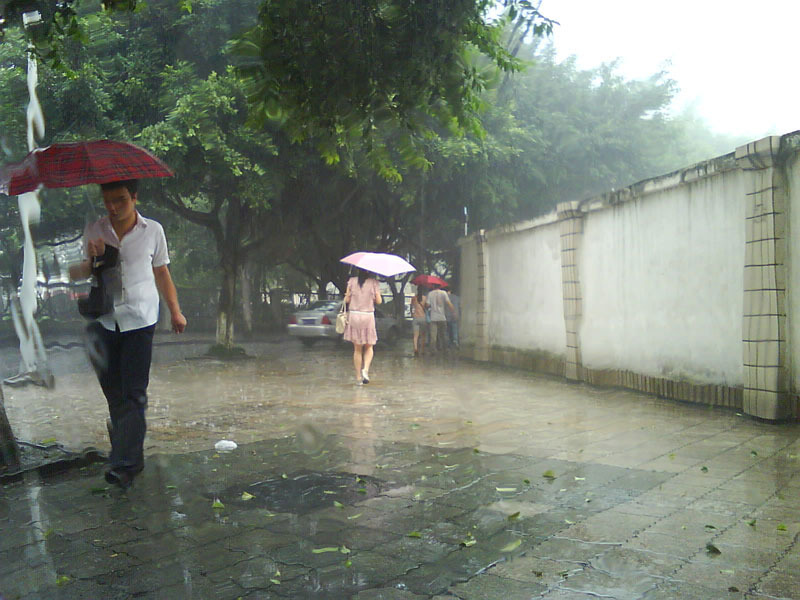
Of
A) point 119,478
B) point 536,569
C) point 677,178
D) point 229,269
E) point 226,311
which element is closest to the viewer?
point 536,569

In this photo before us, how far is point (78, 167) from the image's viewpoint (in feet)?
15.2

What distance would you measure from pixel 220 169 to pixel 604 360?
7.57 metres

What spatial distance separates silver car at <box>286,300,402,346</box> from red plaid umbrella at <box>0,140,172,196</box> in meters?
17.0

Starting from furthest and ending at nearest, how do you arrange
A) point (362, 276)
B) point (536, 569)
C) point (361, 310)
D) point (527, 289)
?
1. point (527, 289)
2. point (362, 276)
3. point (361, 310)
4. point (536, 569)

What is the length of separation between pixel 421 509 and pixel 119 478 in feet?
5.97

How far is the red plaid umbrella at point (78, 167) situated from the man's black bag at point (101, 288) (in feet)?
1.46

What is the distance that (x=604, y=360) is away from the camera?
34.8 ft

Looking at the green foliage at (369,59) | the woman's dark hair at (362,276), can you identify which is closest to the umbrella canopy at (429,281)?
the woman's dark hair at (362,276)

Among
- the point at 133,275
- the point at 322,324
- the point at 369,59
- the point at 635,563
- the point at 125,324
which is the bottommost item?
the point at 635,563

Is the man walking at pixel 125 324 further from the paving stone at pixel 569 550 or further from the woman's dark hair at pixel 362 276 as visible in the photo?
the woman's dark hair at pixel 362 276

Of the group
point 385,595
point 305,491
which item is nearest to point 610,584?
point 385,595

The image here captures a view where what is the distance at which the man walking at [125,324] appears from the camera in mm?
4672

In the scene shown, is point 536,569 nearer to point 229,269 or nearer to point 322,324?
point 229,269

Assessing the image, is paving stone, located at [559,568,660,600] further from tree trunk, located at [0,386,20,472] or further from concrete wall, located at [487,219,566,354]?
concrete wall, located at [487,219,566,354]
